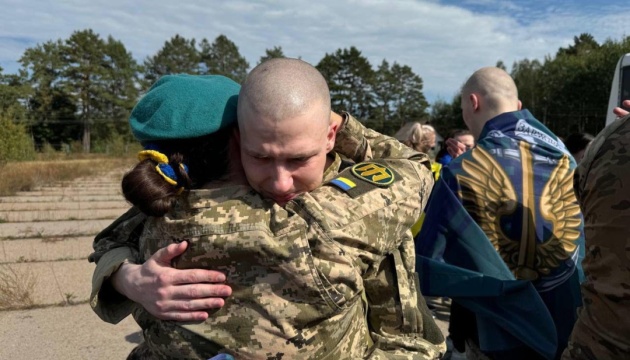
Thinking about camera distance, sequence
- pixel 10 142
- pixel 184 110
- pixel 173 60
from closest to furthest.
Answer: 1. pixel 184 110
2. pixel 10 142
3. pixel 173 60

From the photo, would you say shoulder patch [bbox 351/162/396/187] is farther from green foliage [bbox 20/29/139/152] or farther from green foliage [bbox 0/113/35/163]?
green foliage [bbox 20/29/139/152]

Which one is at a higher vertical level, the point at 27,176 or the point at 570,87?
the point at 570,87

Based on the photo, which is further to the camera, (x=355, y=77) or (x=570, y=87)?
(x=355, y=77)

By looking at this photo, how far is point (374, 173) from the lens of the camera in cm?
149

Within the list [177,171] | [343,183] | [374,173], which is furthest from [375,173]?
[177,171]

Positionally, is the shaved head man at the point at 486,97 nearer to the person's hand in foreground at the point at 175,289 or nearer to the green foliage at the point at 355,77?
the person's hand in foreground at the point at 175,289

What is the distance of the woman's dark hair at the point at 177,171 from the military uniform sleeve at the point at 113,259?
1.06ft

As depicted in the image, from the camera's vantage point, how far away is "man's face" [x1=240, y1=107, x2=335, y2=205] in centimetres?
127

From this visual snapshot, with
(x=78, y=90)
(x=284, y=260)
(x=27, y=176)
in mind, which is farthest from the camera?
(x=78, y=90)

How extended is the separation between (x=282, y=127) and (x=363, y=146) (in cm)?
55

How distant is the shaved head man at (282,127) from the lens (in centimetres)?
127

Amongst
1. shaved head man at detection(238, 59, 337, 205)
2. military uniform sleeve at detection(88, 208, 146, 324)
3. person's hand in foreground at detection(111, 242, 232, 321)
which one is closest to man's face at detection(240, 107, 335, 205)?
shaved head man at detection(238, 59, 337, 205)

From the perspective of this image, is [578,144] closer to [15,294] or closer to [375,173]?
[375,173]

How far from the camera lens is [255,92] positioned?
1286 millimetres
